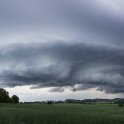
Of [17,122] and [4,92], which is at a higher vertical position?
[4,92]

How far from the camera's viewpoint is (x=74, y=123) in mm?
38312

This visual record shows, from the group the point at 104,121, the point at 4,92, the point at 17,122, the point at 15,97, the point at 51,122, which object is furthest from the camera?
the point at 15,97

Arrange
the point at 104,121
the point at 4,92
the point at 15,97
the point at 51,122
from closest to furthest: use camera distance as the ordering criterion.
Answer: the point at 51,122 < the point at 104,121 < the point at 4,92 < the point at 15,97

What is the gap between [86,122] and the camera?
3950 centimetres

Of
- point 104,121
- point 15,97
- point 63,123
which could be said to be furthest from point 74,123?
point 15,97

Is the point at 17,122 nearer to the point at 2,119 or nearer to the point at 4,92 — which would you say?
the point at 2,119

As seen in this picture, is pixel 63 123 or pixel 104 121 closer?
pixel 63 123

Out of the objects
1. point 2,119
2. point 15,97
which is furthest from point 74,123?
point 15,97

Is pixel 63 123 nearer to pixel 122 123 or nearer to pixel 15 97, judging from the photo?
pixel 122 123

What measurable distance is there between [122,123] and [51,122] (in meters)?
9.19

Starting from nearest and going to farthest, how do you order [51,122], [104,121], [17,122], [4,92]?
1. [17,122]
2. [51,122]
3. [104,121]
4. [4,92]

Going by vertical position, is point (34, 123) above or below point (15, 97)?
below

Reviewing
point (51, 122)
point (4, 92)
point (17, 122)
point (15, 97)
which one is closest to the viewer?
point (17, 122)

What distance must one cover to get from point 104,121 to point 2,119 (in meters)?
12.5
